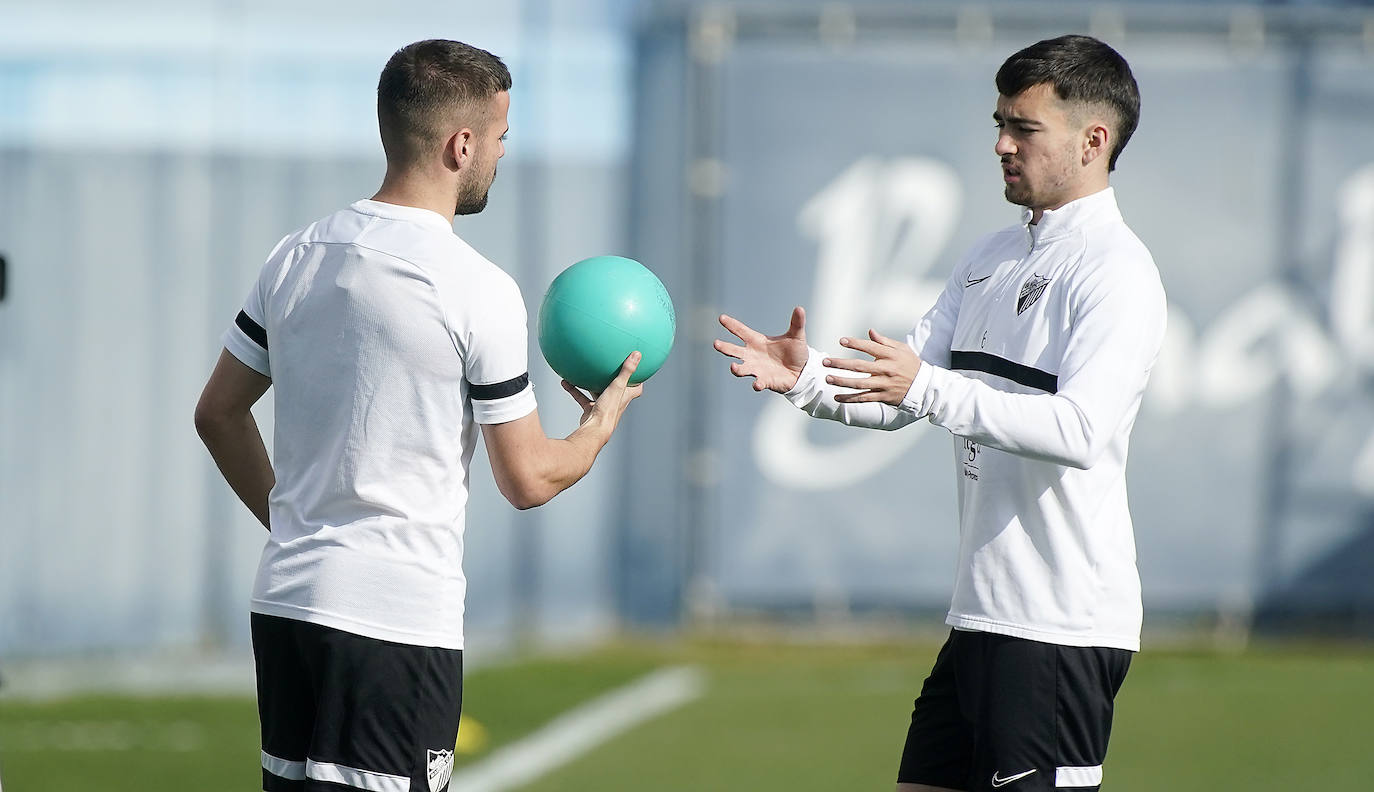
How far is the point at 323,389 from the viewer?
3293 millimetres

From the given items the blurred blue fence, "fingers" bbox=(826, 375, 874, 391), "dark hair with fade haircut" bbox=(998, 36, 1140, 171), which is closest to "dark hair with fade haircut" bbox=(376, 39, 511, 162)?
"fingers" bbox=(826, 375, 874, 391)

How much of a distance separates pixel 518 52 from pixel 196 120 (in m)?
2.12

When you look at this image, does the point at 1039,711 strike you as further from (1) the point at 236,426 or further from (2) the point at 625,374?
(1) the point at 236,426

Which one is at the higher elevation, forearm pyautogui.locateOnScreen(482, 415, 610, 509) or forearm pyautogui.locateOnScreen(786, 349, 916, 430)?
forearm pyautogui.locateOnScreen(786, 349, 916, 430)

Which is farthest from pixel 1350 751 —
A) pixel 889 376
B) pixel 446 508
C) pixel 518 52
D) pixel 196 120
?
pixel 196 120

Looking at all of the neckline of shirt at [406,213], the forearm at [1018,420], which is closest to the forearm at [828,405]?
the forearm at [1018,420]

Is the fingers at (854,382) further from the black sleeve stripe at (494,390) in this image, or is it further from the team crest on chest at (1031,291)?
the black sleeve stripe at (494,390)

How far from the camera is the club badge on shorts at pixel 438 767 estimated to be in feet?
10.9

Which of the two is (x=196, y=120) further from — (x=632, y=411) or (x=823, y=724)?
(x=823, y=724)

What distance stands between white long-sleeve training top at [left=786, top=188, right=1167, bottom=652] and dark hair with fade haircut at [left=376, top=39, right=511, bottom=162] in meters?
1.08

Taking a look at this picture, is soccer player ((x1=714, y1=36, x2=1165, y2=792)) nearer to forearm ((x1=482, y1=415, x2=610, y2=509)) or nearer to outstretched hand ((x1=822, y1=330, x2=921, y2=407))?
outstretched hand ((x1=822, y1=330, x2=921, y2=407))

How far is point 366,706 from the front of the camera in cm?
327

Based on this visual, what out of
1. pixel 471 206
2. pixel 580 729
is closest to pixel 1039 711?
pixel 471 206

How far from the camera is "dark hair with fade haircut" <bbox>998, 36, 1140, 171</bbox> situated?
3.68 meters
